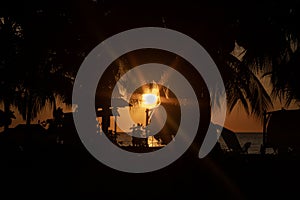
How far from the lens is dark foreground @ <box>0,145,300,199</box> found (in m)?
9.62

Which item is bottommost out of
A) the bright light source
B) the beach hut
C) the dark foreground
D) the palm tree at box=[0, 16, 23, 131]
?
the dark foreground

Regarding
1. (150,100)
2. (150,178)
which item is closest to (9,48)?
(150,178)

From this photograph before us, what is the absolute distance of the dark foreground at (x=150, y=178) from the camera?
962 centimetres

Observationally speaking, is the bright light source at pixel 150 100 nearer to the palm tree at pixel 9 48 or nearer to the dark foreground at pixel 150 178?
the palm tree at pixel 9 48

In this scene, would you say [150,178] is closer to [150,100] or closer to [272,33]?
[272,33]

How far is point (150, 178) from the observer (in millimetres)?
10625

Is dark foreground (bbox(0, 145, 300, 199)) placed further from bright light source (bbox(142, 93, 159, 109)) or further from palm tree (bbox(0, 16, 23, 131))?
bright light source (bbox(142, 93, 159, 109))

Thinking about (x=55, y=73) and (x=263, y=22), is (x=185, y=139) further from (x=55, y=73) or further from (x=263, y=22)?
(x=55, y=73)

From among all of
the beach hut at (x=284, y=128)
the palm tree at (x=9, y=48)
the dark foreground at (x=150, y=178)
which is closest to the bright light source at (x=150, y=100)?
the beach hut at (x=284, y=128)

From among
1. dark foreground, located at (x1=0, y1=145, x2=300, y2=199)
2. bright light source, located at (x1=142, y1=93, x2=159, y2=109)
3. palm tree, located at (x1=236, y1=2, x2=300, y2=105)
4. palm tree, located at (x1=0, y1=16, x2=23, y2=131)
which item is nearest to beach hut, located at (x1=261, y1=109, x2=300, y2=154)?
bright light source, located at (x1=142, y1=93, x2=159, y2=109)

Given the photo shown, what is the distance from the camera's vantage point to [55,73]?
17125 millimetres

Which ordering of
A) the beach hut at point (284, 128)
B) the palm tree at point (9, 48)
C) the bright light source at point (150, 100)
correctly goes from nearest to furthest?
the palm tree at point (9, 48)
the bright light source at point (150, 100)
the beach hut at point (284, 128)

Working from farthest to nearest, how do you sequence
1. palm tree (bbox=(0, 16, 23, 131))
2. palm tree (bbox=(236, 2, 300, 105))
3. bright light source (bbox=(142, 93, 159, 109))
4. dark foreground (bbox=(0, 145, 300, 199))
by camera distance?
bright light source (bbox=(142, 93, 159, 109))
palm tree (bbox=(0, 16, 23, 131))
palm tree (bbox=(236, 2, 300, 105))
dark foreground (bbox=(0, 145, 300, 199))

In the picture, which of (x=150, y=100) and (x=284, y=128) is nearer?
(x=150, y=100)
